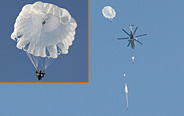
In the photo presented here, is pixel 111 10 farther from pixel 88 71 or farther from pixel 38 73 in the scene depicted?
pixel 38 73

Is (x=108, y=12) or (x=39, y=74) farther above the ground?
(x=108, y=12)

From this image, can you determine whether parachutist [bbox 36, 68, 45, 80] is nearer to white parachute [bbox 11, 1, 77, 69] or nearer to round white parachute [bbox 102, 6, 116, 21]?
white parachute [bbox 11, 1, 77, 69]

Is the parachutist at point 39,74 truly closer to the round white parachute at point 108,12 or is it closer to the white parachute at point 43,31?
the white parachute at point 43,31

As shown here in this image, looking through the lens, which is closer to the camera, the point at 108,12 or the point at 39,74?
the point at 39,74

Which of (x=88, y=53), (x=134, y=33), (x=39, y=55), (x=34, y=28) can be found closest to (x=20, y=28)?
(x=34, y=28)

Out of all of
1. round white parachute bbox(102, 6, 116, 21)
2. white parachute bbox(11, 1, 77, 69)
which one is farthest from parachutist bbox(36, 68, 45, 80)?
round white parachute bbox(102, 6, 116, 21)

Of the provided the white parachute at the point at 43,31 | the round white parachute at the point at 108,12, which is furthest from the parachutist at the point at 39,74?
the round white parachute at the point at 108,12
